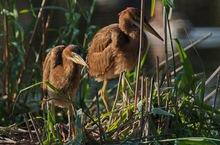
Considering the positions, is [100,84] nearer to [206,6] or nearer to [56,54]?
[56,54]

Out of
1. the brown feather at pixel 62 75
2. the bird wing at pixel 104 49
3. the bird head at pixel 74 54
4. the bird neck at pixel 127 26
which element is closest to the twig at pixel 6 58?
the bird wing at pixel 104 49

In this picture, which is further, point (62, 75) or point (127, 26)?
point (127, 26)

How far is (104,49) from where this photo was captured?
6914 millimetres

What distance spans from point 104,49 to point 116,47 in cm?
14

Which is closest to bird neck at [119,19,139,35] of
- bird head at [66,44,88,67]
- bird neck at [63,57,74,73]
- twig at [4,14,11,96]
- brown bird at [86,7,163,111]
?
brown bird at [86,7,163,111]

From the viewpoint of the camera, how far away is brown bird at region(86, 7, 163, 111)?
6707 millimetres

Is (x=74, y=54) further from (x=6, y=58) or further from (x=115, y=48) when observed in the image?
(x=6, y=58)

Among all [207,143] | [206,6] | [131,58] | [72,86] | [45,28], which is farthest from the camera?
[206,6]

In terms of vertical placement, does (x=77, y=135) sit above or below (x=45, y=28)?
below

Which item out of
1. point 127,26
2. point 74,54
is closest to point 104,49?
point 127,26

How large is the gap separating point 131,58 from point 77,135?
2113 mm

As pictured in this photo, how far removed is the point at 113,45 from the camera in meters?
6.82

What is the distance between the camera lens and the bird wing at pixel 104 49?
6.79m

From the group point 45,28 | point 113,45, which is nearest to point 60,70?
point 113,45
